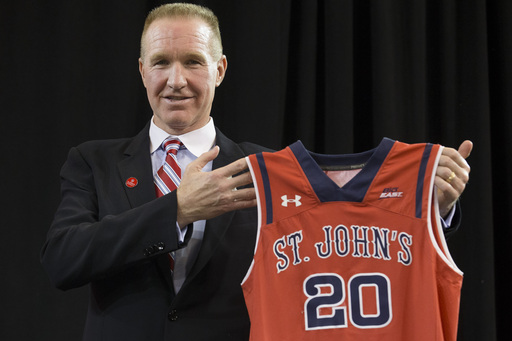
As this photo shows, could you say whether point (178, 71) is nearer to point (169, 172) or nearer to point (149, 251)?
point (169, 172)

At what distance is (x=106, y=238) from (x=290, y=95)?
4.32ft

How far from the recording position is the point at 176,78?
1.61m

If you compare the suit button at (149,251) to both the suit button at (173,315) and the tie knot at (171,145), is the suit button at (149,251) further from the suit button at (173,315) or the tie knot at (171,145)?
the tie knot at (171,145)

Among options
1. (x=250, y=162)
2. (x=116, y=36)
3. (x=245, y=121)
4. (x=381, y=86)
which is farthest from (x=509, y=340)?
(x=116, y=36)

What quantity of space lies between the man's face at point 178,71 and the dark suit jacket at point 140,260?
126 mm

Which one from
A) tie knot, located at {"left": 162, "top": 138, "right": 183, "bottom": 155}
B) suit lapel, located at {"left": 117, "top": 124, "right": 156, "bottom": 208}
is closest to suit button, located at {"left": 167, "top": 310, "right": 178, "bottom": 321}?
suit lapel, located at {"left": 117, "top": 124, "right": 156, "bottom": 208}

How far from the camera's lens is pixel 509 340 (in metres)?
2.68

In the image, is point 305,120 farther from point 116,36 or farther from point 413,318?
point 413,318

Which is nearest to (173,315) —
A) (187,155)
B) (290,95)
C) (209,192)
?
(209,192)

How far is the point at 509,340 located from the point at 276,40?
1501mm

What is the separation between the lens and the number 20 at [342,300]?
1389mm

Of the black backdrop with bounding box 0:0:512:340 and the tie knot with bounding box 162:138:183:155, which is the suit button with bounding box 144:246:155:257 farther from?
the black backdrop with bounding box 0:0:512:340

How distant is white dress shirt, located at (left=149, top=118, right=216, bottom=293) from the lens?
153 cm

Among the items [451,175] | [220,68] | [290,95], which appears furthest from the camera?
[290,95]
